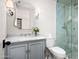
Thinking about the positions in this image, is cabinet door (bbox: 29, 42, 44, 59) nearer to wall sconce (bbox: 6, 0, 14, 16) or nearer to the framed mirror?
the framed mirror

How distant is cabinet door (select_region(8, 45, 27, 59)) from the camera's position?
1.55 m

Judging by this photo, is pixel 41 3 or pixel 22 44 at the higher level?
pixel 41 3

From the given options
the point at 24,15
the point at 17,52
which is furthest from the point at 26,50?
the point at 24,15

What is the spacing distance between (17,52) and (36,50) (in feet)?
1.48

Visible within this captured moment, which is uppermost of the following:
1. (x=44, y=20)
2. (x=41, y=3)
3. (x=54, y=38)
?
(x=41, y=3)

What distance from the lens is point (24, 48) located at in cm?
173

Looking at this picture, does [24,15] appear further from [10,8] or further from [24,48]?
[24,48]

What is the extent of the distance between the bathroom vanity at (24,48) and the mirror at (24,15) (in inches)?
23.2

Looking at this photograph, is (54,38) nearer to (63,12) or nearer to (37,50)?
(63,12)

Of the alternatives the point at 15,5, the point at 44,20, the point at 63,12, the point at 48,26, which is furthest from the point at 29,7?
the point at 63,12

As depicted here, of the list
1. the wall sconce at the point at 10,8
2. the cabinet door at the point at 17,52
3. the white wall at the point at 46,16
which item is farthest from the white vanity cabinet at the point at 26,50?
the wall sconce at the point at 10,8

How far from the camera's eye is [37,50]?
1967mm

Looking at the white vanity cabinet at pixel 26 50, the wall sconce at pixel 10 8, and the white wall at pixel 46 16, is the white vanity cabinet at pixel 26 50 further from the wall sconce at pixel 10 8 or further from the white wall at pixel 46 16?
the wall sconce at pixel 10 8

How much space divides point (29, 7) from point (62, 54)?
141 cm
